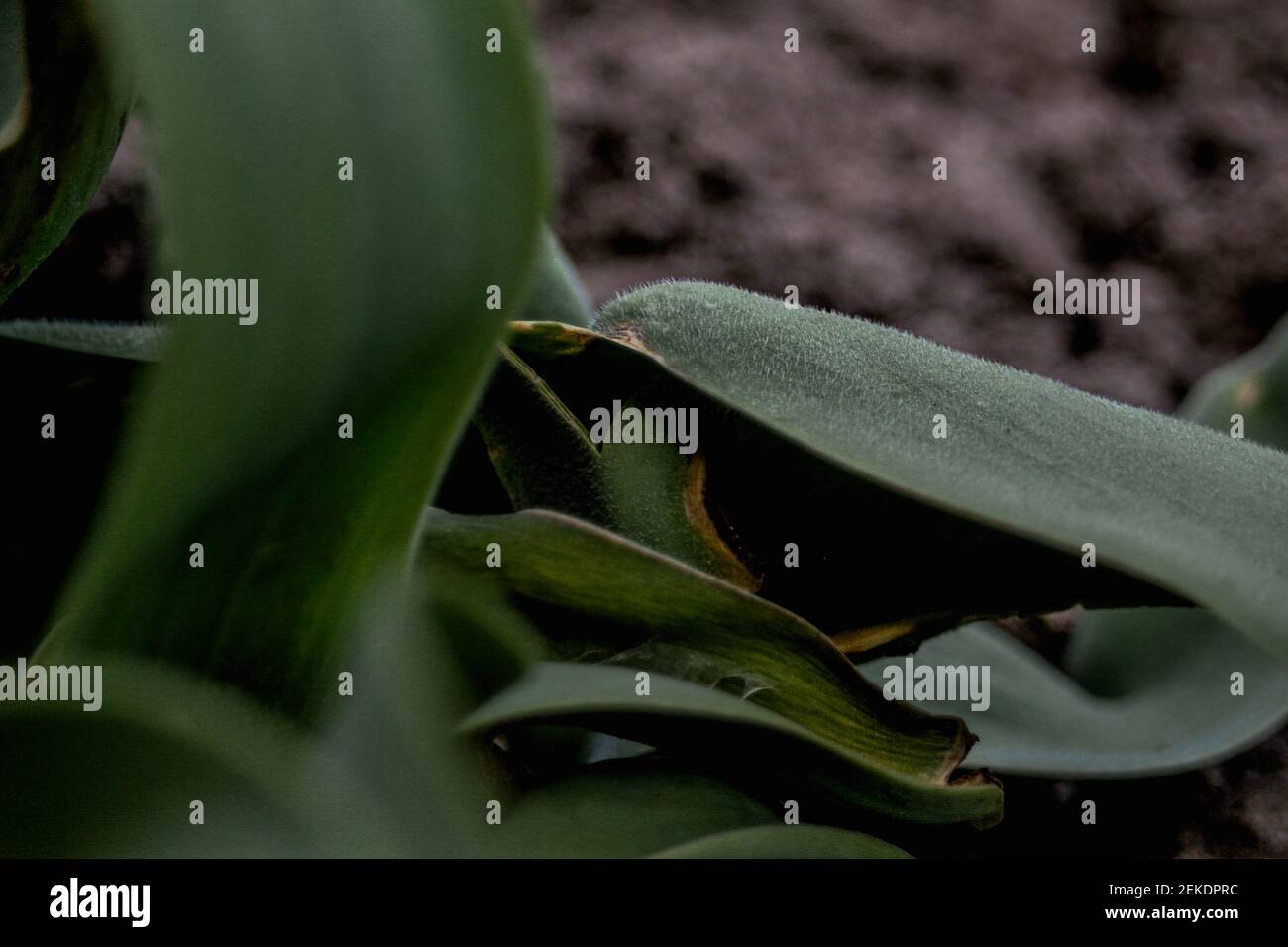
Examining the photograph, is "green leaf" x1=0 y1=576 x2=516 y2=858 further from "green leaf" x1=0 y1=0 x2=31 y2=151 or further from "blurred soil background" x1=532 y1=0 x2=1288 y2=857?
"blurred soil background" x1=532 y1=0 x2=1288 y2=857

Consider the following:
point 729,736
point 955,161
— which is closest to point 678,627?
point 729,736

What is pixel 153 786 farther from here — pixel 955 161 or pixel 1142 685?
pixel 955 161

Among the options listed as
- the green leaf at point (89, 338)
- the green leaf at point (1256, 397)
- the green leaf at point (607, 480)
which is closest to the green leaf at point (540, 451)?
the green leaf at point (607, 480)

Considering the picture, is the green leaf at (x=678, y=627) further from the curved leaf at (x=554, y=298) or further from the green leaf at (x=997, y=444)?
the curved leaf at (x=554, y=298)

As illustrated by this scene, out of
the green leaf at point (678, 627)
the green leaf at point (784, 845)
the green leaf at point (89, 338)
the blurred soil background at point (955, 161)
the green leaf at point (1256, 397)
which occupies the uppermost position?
the blurred soil background at point (955, 161)
